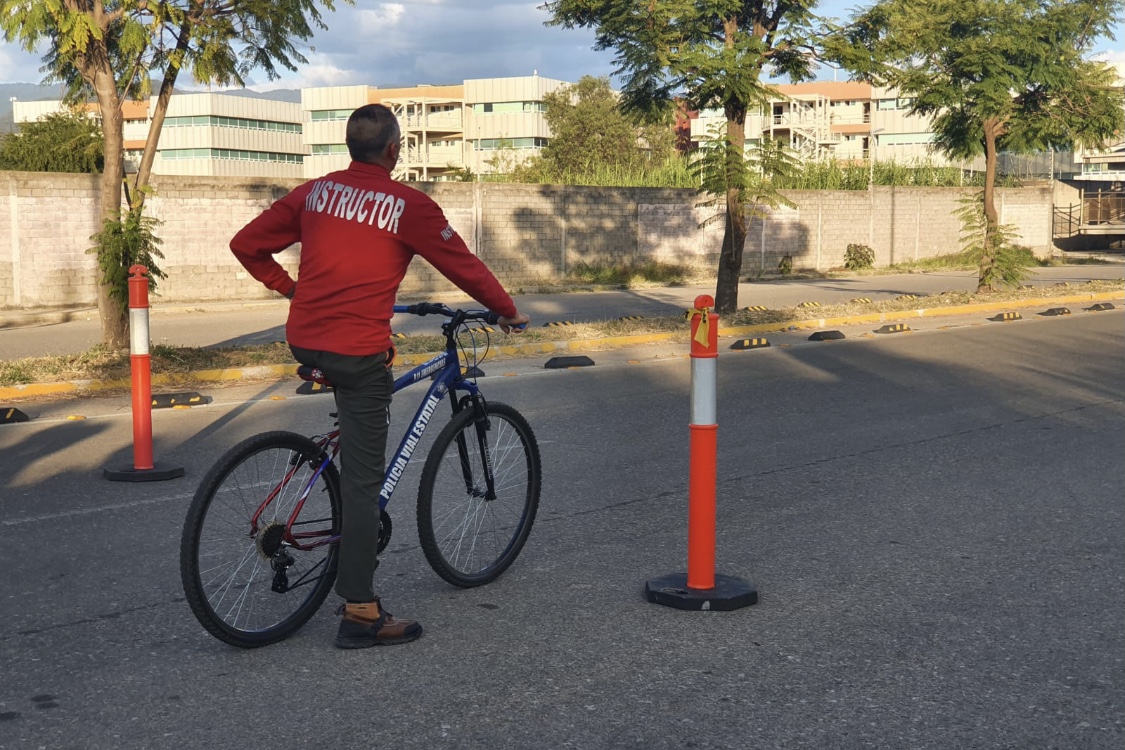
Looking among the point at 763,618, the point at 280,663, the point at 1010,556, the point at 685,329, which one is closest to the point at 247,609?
the point at 280,663

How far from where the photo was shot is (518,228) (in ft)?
91.3

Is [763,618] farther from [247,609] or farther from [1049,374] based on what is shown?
[1049,374]

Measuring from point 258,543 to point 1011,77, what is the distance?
18903mm

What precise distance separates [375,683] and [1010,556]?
3.22 metres

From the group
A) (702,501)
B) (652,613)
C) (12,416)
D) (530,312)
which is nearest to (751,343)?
(530,312)

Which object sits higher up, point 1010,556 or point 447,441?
point 447,441

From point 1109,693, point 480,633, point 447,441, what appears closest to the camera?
point 1109,693

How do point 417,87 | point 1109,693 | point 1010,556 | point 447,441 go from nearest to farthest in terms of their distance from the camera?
point 1109,693, point 447,441, point 1010,556, point 417,87

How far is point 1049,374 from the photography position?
12.7 meters

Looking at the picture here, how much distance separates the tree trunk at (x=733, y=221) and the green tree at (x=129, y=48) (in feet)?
19.8

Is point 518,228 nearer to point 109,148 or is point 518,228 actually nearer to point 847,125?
point 109,148

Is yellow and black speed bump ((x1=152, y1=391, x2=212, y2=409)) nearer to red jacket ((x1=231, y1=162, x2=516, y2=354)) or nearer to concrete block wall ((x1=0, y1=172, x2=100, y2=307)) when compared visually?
red jacket ((x1=231, y1=162, x2=516, y2=354))

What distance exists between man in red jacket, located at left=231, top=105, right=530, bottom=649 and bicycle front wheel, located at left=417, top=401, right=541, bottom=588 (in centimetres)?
48

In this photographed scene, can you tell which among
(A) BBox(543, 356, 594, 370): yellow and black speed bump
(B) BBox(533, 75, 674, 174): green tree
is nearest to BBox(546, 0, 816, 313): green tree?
(A) BBox(543, 356, 594, 370): yellow and black speed bump
